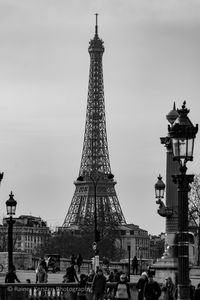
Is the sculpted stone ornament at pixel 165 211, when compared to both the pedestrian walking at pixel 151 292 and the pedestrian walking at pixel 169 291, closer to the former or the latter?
the pedestrian walking at pixel 169 291

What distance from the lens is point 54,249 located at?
195 m

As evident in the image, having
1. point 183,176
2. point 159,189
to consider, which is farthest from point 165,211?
point 183,176

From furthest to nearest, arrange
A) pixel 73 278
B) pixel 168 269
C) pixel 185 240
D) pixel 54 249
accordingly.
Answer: pixel 54 249, pixel 168 269, pixel 73 278, pixel 185 240

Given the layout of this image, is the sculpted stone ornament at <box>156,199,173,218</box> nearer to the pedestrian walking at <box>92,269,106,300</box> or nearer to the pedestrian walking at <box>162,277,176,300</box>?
the pedestrian walking at <box>162,277,176,300</box>

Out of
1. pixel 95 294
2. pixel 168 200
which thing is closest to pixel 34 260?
pixel 168 200

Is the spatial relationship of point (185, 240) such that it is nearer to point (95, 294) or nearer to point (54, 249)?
point (95, 294)

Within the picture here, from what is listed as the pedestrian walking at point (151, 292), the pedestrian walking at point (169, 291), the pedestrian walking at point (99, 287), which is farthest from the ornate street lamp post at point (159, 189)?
the pedestrian walking at point (151, 292)

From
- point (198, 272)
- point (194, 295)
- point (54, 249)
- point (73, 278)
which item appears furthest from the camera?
point (54, 249)

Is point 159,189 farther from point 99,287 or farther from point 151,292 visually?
point 151,292

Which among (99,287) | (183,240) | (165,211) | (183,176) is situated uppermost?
(165,211)

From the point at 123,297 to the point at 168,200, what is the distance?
1687 centimetres

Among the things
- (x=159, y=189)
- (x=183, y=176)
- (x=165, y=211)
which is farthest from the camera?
(x=159, y=189)

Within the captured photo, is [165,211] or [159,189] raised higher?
[159,189]

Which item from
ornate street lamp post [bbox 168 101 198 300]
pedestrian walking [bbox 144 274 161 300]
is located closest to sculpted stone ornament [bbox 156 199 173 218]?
pedestrian walking [bbox 144 274 161 300]
